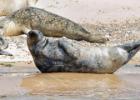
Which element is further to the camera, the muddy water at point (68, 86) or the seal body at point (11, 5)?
the seal body at point (11, 5)

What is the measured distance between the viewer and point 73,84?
791cm

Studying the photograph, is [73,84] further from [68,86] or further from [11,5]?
[11,5]

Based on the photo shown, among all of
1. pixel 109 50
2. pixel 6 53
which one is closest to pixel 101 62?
pixel 109 50

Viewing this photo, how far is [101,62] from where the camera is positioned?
8.73m

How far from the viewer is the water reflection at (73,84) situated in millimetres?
7425

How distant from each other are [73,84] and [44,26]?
642 centimetres

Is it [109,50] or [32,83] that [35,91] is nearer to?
[32,83]

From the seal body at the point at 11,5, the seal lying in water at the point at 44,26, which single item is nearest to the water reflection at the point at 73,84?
the seal lying in water at the point at 44,26

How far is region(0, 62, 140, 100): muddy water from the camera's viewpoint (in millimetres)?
7102

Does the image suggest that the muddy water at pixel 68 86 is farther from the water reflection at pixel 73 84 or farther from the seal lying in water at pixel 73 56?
the seal lying in water at pixel 73 56

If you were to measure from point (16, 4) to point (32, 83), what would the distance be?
990 cm

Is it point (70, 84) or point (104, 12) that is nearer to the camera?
point (70, 84)

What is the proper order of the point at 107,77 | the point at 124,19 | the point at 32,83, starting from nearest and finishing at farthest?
the point at 32,83, the point at 107,77, the point at 124,19

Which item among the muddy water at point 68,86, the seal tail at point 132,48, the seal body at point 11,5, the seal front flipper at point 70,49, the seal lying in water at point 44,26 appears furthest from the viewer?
the seal body at point 11,5
